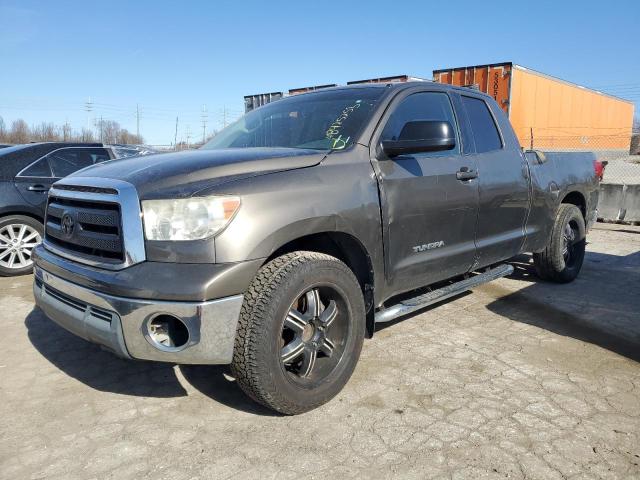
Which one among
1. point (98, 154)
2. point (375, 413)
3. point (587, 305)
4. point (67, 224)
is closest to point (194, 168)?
point (67, 224)

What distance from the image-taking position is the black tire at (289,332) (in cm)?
247

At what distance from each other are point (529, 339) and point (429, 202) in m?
1.44

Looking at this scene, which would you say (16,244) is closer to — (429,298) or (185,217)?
(185,217)

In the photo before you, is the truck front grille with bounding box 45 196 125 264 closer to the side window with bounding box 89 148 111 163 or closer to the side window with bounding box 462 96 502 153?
the side window with bounding box 462 96 502 153

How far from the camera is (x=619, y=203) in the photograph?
33.8 ft

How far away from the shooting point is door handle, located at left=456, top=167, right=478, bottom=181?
12.3 ft

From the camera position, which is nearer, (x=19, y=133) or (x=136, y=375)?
(x=136, y=375)

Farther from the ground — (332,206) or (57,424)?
(332,206)

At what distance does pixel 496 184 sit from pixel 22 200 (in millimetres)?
5356

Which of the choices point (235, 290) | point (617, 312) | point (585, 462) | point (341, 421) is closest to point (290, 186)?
point (235, 290)

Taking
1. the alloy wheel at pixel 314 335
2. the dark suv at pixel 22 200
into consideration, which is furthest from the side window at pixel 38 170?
the alloy wheel at pixel 314 335

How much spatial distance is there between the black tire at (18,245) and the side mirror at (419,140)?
4.84 meters

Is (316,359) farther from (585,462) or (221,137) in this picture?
(221,137)

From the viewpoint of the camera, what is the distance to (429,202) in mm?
3443
